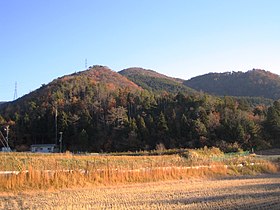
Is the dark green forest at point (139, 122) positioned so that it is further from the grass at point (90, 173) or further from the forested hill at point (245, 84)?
the forested hill at point (245, 84)

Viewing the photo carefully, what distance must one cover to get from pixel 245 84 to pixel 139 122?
88541 mm

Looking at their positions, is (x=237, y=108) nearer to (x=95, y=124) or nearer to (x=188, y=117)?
(x=188, y=117)

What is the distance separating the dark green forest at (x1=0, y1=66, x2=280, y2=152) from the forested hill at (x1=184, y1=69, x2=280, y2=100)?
55.1 meters

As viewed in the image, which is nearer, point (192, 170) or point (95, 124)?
point (192, 170)

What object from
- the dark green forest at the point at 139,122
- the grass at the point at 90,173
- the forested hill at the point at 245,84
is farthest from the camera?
the forested hill at the point at 245,84

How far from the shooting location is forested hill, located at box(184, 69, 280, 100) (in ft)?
471

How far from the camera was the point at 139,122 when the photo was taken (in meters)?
81.1

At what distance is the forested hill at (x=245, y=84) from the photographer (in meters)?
144

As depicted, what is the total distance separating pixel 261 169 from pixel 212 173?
6.31 m

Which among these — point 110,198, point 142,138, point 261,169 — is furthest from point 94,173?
point 142,138

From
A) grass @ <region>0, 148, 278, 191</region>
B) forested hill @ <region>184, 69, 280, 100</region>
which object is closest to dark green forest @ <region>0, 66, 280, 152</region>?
grass @ <region>0, 148, 278, 191</region>

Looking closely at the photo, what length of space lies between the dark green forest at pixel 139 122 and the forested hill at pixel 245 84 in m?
55.1

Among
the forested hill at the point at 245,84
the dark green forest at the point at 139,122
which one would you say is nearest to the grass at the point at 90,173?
the dark green forest at the point at 139,122

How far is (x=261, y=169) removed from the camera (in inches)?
1217
